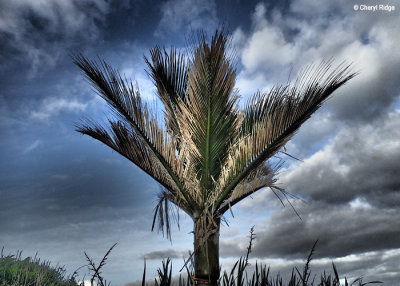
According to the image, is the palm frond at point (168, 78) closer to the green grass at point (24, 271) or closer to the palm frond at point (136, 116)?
the palm frond at point (136, 116)

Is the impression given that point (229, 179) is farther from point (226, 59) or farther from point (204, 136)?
point (226, 59)

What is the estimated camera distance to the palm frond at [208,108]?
6.09 meters

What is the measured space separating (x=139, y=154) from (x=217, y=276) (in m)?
2.55

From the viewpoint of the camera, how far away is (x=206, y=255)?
19.1 feet

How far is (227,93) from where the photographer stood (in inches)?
255

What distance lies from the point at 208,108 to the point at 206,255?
2.49 meters

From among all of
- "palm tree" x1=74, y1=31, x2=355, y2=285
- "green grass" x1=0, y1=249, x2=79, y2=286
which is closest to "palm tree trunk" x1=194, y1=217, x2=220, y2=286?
"palm tree" x1=74, y1=31, x2=355, y2=285

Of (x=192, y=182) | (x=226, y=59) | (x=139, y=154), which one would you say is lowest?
(x=192, y=182)

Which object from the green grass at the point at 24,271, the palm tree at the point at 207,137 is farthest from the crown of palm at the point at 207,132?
the green grass at the point at 24,271

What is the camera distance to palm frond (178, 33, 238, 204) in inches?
240

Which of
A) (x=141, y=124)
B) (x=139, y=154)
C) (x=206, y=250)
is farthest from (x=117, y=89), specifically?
(x=206, y=250)

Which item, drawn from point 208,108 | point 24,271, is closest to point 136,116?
point 208,108

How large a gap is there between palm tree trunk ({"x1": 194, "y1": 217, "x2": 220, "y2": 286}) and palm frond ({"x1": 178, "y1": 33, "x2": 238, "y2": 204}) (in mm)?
504

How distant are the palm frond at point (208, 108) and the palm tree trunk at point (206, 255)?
1.65ft
